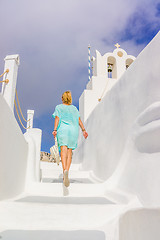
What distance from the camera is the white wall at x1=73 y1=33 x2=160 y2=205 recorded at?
2.41 m

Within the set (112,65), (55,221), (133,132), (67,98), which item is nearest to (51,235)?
(55,221)

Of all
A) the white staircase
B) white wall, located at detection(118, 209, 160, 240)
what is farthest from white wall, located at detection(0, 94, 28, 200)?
white wall, located at detection(118, 209, 160, 240)

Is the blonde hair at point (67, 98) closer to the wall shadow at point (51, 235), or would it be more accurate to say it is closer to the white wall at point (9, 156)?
the white wall at point (9, 156)

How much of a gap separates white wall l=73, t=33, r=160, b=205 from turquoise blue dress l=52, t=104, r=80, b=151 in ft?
2.85

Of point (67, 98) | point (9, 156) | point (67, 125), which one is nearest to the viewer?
point (9, 156)

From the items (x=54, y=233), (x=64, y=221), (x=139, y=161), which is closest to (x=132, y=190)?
(x=139, y=161)

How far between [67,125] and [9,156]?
1.07 meters

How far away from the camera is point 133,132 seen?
313 cm

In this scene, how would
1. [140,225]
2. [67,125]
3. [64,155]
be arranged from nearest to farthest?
[140,225]
[64,155]
[67,125]

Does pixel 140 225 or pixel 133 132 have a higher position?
pixel 133 132

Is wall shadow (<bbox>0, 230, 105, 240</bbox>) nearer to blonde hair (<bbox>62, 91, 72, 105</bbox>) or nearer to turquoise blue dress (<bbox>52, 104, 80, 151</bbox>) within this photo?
turquoise blue dress (<bbox>52, 104, 80, 151</bbox>)

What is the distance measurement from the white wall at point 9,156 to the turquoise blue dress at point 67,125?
2.14 feet

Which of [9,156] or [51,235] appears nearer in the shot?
[51,235]

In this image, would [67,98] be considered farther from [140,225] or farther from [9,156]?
[140,225]
